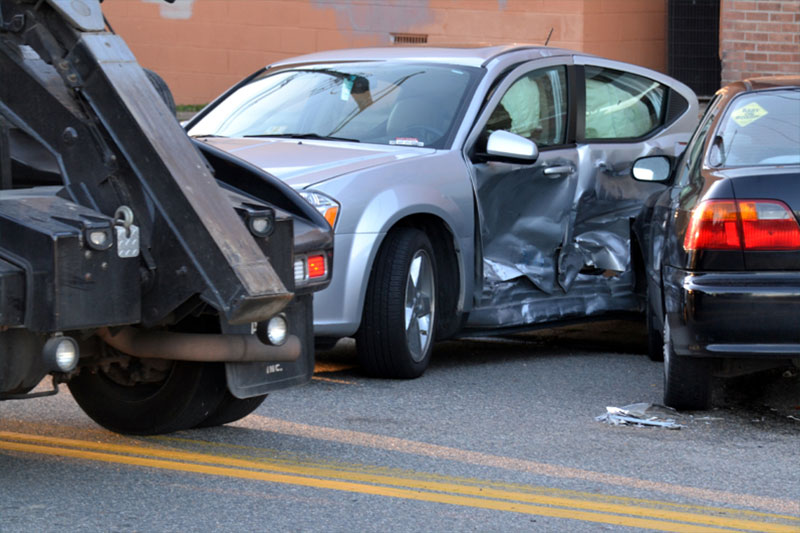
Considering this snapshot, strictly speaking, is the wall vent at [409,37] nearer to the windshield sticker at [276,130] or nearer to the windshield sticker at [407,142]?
the windshield sticker at [276,130]

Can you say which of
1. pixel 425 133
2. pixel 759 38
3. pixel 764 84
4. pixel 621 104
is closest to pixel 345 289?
pixel 425 133

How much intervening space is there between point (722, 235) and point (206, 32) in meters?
12.2

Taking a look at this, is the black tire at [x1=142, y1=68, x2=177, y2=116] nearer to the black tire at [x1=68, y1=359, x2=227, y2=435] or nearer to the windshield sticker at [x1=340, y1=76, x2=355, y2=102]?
the black tire at [x1=68, y1=359, x2=227, y2=435]

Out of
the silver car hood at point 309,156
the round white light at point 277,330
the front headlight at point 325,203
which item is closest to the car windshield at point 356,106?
the silver car hood at point 309,156

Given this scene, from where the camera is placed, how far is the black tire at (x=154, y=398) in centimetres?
549

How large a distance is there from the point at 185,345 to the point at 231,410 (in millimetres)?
989

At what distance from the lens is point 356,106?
8031 millimetres

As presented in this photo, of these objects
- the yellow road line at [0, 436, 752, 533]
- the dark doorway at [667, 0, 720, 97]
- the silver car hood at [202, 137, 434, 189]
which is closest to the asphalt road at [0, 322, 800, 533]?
the yellow road line at [0, 436, 752, 533]

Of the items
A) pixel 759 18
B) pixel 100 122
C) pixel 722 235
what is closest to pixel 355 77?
pixel 722 235

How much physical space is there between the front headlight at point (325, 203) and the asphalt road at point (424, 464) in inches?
34.0

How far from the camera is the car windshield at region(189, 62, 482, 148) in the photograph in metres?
7.82

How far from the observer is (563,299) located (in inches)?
325

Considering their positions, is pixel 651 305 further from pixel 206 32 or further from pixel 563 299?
pixel 206 32

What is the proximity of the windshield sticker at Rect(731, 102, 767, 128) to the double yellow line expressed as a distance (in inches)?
95.2
